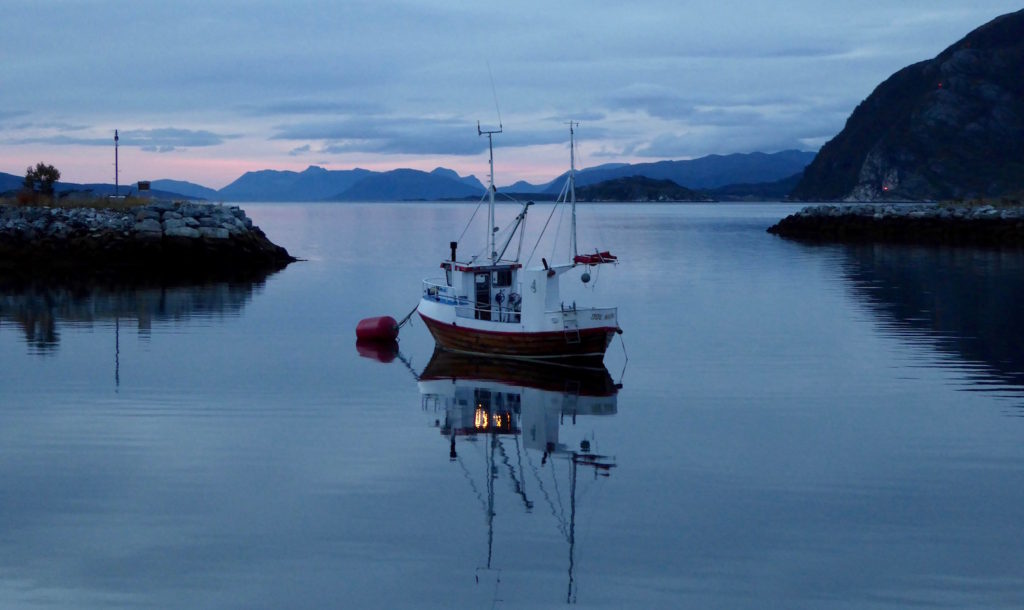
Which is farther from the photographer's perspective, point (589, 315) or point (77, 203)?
point (77, 203)

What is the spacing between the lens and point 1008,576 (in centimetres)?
1388

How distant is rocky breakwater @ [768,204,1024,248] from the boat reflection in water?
214ft

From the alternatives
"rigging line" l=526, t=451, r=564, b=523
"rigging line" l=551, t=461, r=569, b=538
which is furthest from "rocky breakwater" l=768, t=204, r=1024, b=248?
"rigging line" l=551, t=461, r=569, b=538

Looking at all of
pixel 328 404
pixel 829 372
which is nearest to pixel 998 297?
pixel 829 372

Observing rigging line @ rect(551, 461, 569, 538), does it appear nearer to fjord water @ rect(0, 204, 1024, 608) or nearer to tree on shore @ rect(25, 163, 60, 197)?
fjord water @ rect(0, 204, 1024, 608)

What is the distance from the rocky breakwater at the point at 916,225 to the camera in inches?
3625

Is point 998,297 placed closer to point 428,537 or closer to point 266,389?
point 266,389

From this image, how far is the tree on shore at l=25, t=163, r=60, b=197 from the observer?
72.4m

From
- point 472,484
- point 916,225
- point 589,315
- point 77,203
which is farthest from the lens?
point 916,225

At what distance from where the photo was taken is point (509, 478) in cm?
1919

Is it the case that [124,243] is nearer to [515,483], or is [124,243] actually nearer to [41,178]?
[41,178]

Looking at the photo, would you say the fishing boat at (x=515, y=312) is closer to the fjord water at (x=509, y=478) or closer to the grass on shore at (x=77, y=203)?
the fjord water at (x=509, y=478)

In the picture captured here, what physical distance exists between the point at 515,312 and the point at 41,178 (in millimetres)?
52974

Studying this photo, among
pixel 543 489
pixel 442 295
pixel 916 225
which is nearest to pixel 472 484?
pixel 543 489
